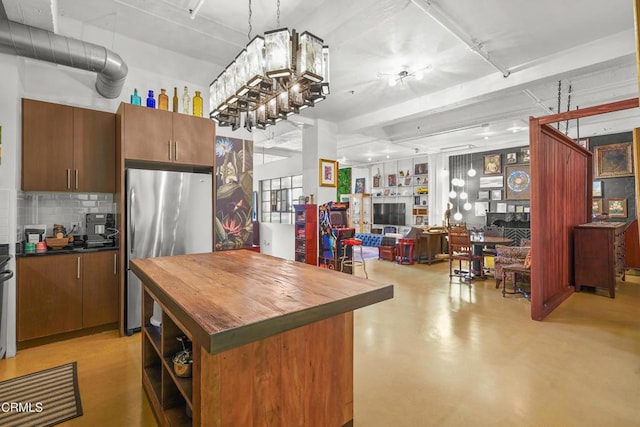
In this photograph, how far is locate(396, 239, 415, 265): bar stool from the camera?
7.93 meters

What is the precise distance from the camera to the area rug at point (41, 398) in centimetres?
212

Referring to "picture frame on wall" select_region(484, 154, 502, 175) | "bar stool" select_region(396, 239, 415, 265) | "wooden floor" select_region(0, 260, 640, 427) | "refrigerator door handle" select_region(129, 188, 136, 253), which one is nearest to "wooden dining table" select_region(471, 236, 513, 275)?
"wooden floor" select_region(0, 260, 640, 427)

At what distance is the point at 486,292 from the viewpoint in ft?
17.3

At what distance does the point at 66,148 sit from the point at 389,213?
36.9ft

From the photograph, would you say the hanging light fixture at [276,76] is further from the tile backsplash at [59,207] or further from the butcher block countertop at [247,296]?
the tile backsplash at [59,207]

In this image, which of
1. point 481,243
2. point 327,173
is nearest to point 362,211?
point 327,173

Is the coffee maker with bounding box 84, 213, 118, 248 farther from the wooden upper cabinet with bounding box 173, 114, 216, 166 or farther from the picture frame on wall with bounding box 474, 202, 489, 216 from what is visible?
the picture frame on wall with bounding box 474, 202, 489, 216

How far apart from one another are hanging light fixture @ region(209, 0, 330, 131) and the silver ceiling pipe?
1569 millimetres

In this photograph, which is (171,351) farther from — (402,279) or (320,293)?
(402,279)

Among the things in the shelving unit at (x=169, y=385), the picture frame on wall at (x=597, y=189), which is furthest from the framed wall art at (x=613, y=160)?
the shelving unit at (x=169, y=385)

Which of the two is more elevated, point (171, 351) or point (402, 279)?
point (171, 351)

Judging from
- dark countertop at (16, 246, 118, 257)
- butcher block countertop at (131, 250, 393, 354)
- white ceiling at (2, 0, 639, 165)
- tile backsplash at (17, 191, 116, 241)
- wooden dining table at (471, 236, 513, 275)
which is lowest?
wooden dining table at (471, 236, 513, 275)

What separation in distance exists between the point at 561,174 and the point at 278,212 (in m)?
7.55

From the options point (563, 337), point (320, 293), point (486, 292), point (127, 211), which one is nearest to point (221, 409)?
point (320, 293)
